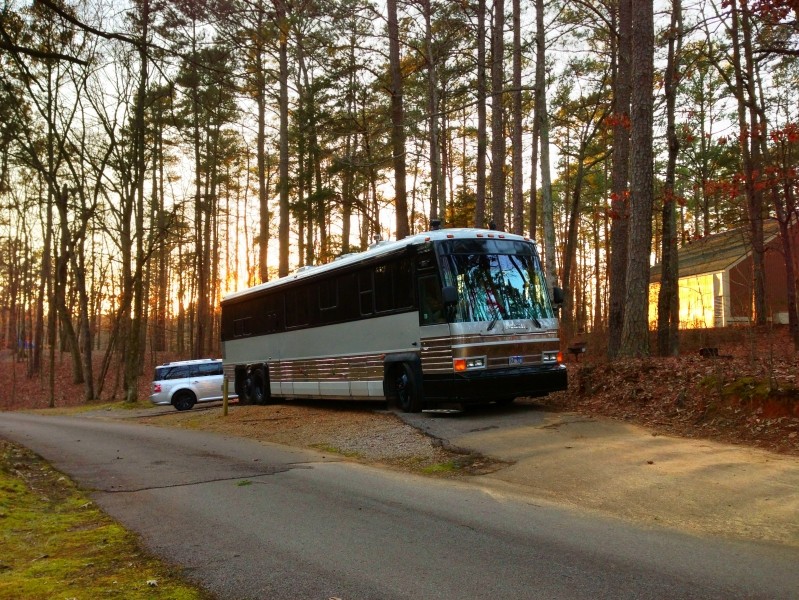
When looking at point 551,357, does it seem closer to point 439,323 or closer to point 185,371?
point 439,323

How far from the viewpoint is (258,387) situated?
21328 millimetres

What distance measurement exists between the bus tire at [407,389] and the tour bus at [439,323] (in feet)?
0.07

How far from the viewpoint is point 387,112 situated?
26.5 metres

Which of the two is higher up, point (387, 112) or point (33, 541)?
point (387, 112)

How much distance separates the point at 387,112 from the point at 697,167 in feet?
49.7

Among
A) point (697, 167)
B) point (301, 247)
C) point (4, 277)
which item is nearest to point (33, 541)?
point (697, 167)

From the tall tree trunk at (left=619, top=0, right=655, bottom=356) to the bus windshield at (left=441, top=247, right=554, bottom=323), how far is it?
7.01 ft

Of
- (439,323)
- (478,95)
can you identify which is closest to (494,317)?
(439,323)

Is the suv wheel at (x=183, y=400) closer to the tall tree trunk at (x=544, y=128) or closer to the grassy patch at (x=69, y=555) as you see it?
the tall tree trunk at (x=544, y=128)

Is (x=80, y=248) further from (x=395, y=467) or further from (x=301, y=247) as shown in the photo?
(x=395, y=467)

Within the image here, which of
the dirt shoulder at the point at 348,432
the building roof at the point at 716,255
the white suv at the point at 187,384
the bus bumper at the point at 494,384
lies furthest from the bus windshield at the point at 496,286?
the building roof at the point at 716,255

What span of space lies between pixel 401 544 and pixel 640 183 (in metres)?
11.3

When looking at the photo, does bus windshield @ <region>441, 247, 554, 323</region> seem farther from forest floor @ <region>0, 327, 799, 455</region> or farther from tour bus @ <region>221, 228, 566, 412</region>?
forest floor @ <region>0, 327, 799, 455</region>

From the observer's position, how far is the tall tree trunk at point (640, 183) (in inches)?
581
